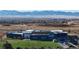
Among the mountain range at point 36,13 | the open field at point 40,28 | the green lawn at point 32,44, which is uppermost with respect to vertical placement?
the mountain range at point 36,13

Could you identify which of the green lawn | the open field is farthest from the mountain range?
the green lawn

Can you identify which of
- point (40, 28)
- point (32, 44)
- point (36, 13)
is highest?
point (36, 13)

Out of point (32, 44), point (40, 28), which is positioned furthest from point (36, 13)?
point (32, 44)

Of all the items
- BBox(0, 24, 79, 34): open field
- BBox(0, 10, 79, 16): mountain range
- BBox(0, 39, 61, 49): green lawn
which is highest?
BBox(0, 10, 79, 16): mountain range

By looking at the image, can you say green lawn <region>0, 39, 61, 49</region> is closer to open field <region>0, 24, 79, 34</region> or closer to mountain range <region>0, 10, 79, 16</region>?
open field <region>0, 24, 79, 34</region>

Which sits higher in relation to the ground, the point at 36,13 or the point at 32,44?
the point at 36,13

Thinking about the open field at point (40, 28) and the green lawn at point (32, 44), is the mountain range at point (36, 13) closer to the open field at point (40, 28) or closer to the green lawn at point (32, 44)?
the open field at point (40, 28)

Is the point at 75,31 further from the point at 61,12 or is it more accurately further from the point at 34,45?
the point at 34,45

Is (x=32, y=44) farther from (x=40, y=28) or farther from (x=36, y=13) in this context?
(x=36, y=13)

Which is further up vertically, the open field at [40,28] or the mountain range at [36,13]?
the mountain range at [36,13]

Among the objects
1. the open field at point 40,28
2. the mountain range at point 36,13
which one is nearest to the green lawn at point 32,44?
the open field at point 40,28

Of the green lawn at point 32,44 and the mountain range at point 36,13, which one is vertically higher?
the mountain range at point 36,13
